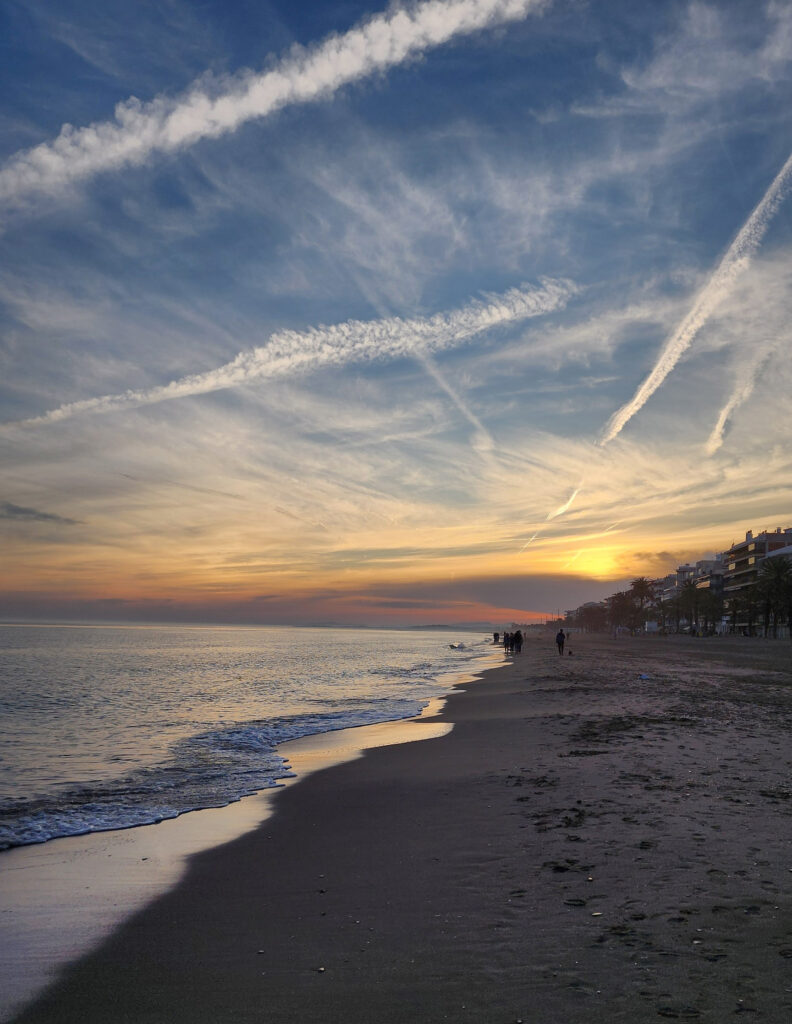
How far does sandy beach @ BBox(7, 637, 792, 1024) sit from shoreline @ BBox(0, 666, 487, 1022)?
236 mm

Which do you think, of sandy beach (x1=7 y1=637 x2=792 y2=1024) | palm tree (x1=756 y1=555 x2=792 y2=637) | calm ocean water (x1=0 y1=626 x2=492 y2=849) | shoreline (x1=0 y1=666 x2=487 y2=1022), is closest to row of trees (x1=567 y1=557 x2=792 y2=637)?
palm tree (x1=756 y1=555 x2=792 y2=637)

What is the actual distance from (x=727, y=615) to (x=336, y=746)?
192 meters

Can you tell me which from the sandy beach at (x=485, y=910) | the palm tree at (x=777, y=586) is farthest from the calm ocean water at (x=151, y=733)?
the palm tree at (x=777, y=586)

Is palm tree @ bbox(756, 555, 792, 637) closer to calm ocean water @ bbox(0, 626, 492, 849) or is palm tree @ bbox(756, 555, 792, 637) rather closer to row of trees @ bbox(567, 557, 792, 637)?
row of trees @ bbox(567, 557, 792, 637)

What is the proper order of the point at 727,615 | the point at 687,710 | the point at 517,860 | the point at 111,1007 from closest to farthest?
the point at 111,1007, the point at 517,860, the point at 687,710, the point at 727,615

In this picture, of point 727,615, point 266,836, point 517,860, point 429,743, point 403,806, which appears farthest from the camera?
point 727,615

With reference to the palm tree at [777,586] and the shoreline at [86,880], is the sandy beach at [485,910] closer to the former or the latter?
the shoreline at [86,880]

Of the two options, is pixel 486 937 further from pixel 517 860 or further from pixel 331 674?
pixel 331 674

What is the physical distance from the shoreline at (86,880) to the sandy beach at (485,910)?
236 mm

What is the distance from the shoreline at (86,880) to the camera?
19.3 feet

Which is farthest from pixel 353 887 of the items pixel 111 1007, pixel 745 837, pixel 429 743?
pixel 429 743

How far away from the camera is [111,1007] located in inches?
198

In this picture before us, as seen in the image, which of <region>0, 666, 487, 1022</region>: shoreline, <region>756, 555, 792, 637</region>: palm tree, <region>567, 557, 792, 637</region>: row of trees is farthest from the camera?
<region>567, 557, 792, 637</region>: row of trees

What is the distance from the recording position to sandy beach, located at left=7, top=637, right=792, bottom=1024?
481 cm
